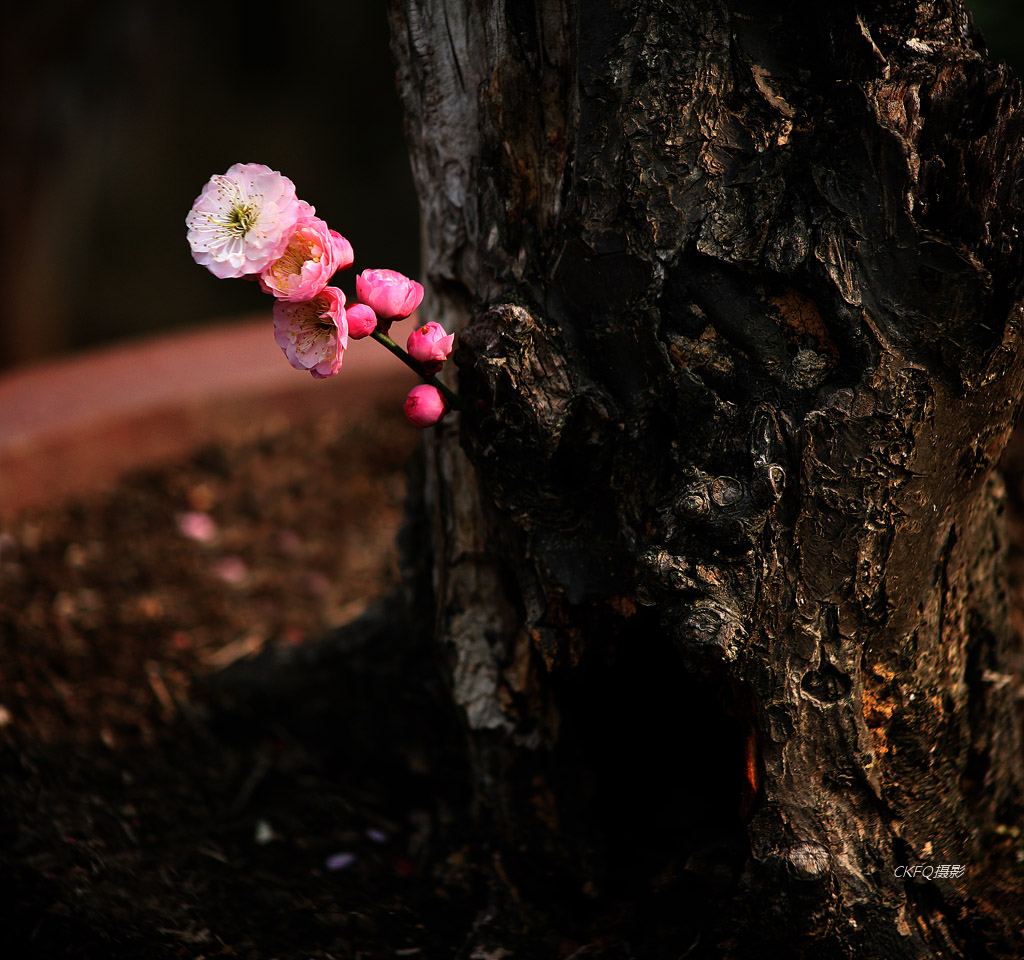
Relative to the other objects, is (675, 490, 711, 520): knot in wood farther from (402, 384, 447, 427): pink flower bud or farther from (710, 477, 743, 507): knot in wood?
(402, 384, 447, 427): pink flower bud

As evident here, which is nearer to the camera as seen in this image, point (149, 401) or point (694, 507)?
A: point (694, 507)

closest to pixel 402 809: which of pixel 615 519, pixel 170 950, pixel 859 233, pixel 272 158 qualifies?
pixel 170 950

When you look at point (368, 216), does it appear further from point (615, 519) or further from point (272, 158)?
point (615, 519)

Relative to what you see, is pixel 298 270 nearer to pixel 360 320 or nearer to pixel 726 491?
pixel 360 320

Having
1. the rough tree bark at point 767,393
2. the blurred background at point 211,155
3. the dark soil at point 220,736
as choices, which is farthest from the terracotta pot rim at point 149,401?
the rough tree bark at point 767,393

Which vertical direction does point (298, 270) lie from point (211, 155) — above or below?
below

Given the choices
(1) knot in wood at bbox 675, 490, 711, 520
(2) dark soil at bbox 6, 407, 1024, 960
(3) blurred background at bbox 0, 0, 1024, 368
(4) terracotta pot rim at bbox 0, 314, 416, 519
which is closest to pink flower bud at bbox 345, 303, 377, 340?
(1) knot in wood at bbox 675, 490, 711, 520

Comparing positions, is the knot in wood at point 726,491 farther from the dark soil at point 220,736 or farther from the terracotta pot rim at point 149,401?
the terracotta pot rim at point 149,401

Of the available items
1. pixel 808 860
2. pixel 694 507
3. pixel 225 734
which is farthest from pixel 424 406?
pixel 225 734
